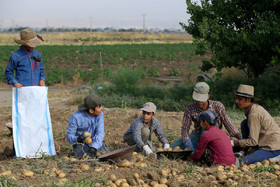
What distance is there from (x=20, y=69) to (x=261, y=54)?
21.0ft

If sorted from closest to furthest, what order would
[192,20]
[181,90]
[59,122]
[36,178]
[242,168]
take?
[36,178] → [242,168] → [59,122] → [192,20] → [181,90]

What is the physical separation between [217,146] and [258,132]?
66 centimetres

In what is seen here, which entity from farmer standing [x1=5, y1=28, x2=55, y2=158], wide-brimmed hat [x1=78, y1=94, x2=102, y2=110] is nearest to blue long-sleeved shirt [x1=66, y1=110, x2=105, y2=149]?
wide-brimmed hat [x1=78, y1=94, x2=102, y2=110]

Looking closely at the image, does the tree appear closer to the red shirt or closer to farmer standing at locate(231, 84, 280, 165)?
farmer standing at locate(231, 84, 280, 165)

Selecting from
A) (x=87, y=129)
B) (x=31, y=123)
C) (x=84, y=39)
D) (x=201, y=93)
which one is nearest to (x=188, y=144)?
(x=201, y=93)

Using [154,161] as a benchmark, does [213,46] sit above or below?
above

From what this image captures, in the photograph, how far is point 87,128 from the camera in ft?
15.8

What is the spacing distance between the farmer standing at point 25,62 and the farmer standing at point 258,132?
2738mm

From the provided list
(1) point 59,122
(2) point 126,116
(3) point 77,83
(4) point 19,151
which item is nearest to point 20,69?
(4) point 19,151

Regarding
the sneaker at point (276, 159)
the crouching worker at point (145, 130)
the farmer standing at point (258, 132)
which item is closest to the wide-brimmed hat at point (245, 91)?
the farmer standing at point (258, 132)

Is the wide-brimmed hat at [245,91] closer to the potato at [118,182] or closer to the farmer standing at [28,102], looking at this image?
the potato at [118,182]

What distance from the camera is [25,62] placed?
15.8 ft

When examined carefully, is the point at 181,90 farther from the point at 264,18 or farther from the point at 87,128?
the point at 87,128

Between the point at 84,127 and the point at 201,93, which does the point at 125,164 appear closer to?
the point at 84,127
